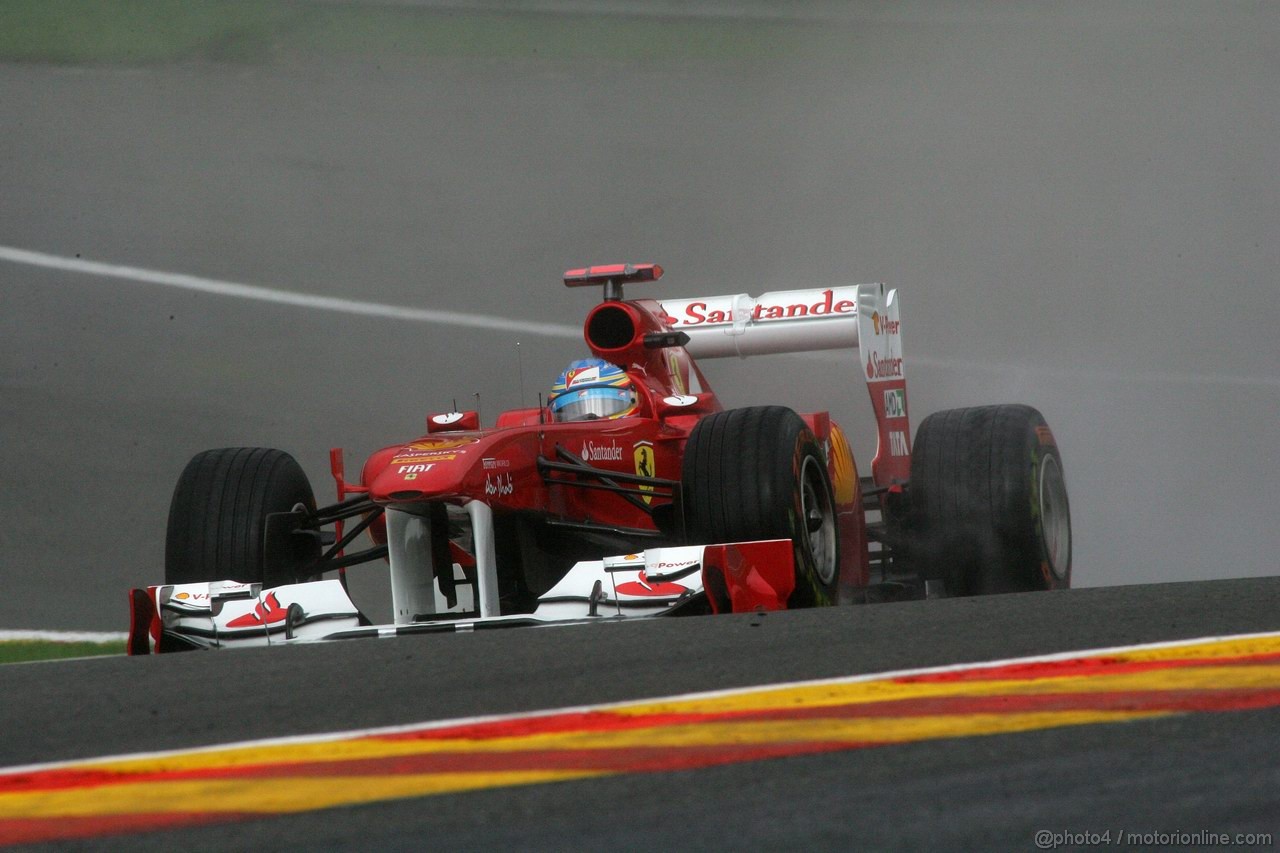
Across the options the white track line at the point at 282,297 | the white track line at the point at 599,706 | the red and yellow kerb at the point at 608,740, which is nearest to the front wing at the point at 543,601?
the white track line at the point at 599,706

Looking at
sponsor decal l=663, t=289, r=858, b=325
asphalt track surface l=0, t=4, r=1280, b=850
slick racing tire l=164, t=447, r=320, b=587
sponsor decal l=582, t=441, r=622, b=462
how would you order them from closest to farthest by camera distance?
slick racing tire l=164, t=447, r=320, b=587, sponsor decal l=582, t=441, r=622, b=462, sponsor decal l=663, t=289, r=858, b=325, asphalt track surface l=0, t=4, r=1280, b=850

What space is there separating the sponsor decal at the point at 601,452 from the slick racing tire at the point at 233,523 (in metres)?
1.17

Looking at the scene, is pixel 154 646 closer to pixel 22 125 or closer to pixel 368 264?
pixel 368 264

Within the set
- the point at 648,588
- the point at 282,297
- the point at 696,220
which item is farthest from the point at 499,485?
the point at 696,220

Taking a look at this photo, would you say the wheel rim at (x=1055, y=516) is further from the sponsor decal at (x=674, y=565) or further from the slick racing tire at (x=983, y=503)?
the sponsor decal at (x=674, y=565)

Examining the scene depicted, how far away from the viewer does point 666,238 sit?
13828 mm

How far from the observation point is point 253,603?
20.2ft

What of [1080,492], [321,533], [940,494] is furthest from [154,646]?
[1080,492]

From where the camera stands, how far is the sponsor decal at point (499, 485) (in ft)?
19.9

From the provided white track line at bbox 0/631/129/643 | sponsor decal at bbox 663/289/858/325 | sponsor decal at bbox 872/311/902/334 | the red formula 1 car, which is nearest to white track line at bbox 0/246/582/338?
sponsor decal at bbox 663/289/858/325

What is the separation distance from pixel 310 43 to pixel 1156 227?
7.56 meters

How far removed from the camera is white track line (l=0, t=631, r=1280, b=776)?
3389 millimetres

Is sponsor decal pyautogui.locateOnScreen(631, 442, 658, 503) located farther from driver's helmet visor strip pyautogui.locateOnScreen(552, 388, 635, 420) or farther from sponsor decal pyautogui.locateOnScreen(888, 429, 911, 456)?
sponsor decal pyautogui.locateOnScreen(888, 429, 911, 456)

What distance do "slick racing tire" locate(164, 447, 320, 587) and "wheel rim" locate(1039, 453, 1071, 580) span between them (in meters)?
3.14
